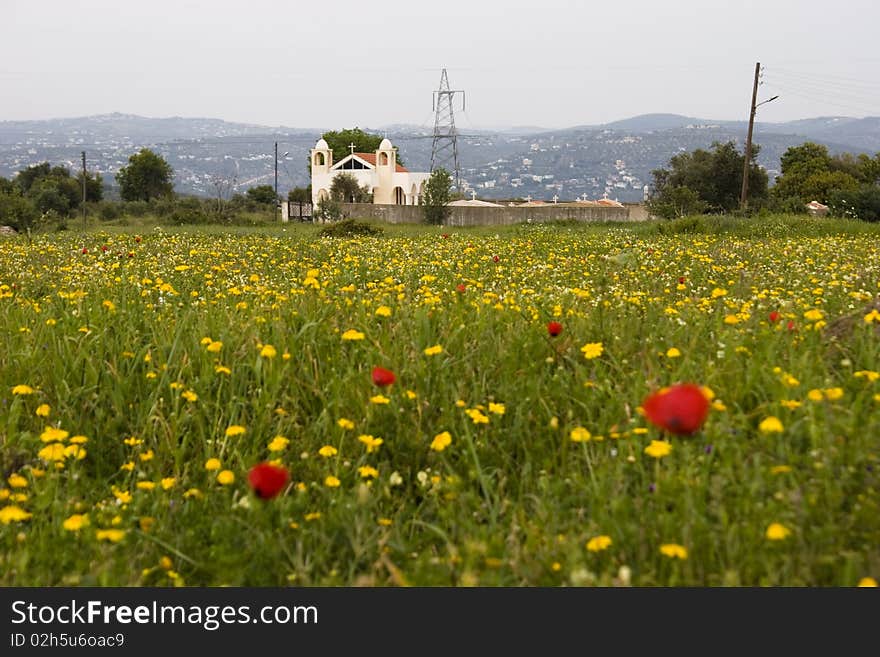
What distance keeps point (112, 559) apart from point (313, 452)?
117 centimetres

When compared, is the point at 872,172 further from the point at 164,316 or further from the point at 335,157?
the point at 164,316

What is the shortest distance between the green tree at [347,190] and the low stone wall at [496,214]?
2934cm

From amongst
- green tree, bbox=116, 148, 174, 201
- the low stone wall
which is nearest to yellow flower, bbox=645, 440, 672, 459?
the low stone wall

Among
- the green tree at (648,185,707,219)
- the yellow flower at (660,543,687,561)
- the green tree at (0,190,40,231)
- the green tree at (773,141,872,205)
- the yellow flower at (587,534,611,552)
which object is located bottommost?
the green tree at (0,190,40,231)

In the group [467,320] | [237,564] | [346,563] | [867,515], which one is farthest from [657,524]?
[467,320]

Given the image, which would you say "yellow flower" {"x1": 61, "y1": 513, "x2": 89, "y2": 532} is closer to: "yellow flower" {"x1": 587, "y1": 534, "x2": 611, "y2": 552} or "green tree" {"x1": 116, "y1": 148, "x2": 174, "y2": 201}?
"yellow flower" {"x1": 587, "y1": 534, "x2": 611, "y2": 552}

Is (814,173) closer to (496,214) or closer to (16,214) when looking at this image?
(496,214)

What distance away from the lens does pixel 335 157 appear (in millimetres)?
101062

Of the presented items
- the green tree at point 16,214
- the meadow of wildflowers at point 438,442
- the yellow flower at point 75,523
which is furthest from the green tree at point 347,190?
the yellow flower at point 75,523

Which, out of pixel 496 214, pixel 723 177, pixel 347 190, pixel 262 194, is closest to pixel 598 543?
pixel 496 214

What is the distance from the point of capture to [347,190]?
3029 inches

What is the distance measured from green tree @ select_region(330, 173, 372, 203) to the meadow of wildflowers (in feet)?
235

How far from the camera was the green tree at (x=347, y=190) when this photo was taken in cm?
7644

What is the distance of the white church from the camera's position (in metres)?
80.6
